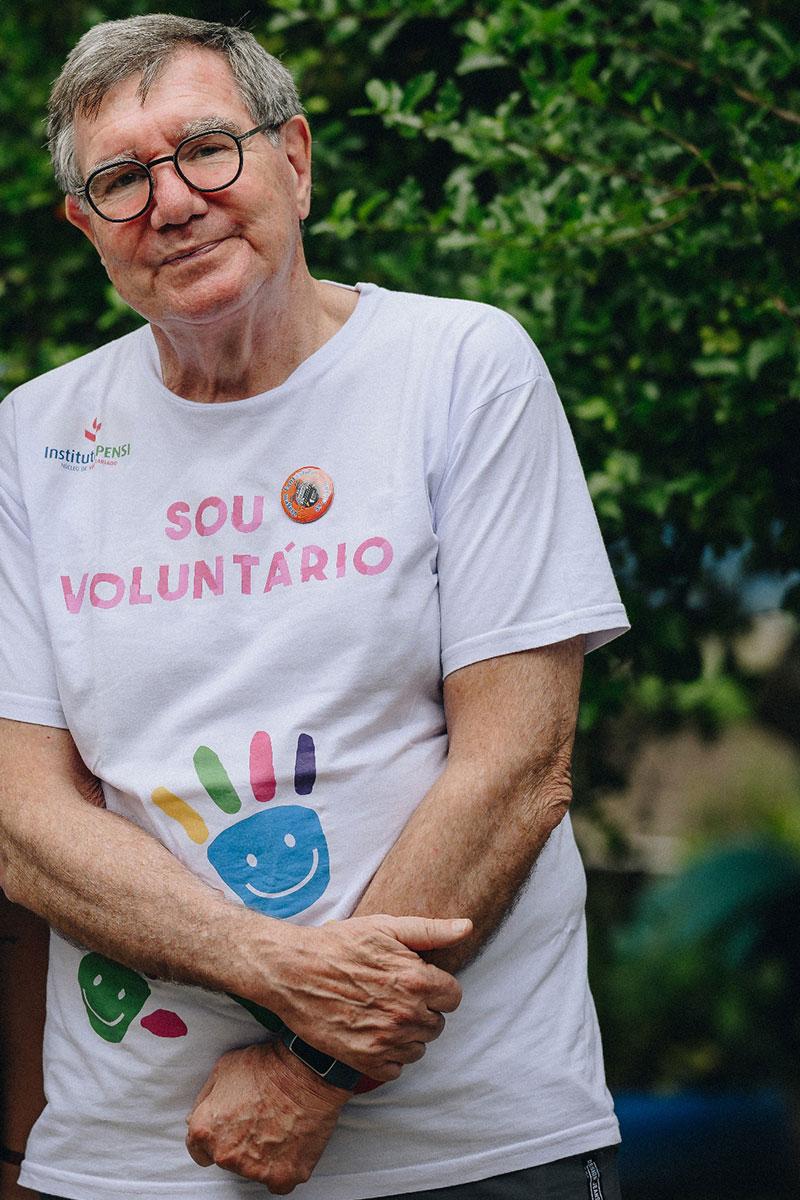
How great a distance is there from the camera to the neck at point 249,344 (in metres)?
2.03

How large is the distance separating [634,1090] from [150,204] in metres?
5.06

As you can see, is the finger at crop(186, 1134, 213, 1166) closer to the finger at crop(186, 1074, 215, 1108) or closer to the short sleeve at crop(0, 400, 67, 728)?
the finger at crop(186, 1074, 215, 1108)

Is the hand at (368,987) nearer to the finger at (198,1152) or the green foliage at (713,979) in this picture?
the finger at (198,1152)

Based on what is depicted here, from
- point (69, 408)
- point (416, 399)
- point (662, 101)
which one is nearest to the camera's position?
point (416, 399)

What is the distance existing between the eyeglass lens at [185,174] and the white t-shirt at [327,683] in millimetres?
270

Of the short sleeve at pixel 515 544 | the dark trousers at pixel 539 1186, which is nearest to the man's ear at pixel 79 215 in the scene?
the short sleeve at pixel 515 544

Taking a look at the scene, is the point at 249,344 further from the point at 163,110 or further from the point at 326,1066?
the point at 326,1066

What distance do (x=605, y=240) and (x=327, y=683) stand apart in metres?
1.18

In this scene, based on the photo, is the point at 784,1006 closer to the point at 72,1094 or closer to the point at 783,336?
the point at 783,336

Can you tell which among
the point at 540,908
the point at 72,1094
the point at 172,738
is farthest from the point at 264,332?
the point at 72,1094

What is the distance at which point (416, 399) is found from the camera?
A: 6.54 feet

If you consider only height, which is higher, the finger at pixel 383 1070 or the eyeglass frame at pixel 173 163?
the eyeglass frame at pixel 173 163

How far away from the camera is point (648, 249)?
2750 mm

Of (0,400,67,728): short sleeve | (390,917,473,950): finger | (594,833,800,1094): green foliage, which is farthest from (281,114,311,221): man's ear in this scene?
(594,833,800,1094): green foliage
